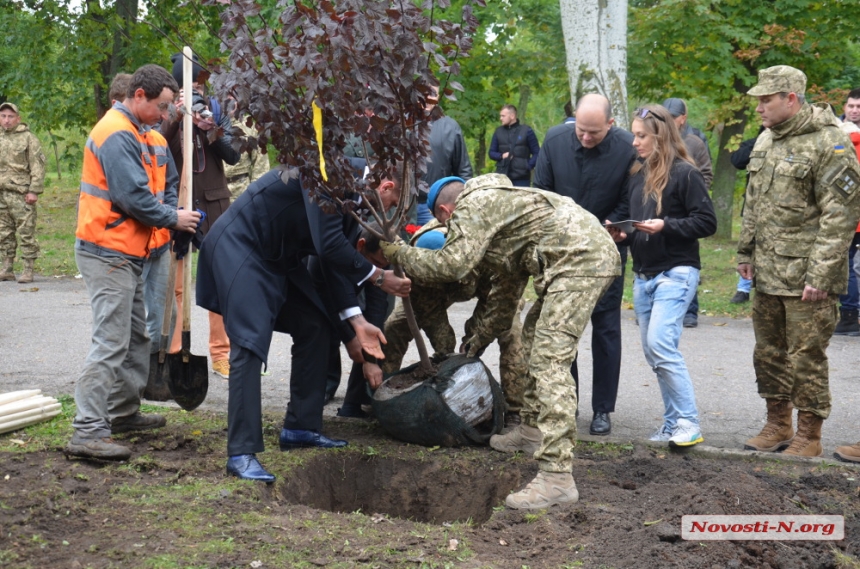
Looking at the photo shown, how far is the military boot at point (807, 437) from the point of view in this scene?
5.76 meters

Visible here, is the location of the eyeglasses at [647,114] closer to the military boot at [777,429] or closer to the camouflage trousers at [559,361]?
the camouflage trousers at [559,361]

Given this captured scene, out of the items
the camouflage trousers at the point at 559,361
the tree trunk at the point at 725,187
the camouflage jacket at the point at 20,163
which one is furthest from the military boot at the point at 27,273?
the tree trunk at the point at 725,187

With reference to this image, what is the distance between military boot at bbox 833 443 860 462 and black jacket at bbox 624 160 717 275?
145cm

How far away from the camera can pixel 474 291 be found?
6324 mm

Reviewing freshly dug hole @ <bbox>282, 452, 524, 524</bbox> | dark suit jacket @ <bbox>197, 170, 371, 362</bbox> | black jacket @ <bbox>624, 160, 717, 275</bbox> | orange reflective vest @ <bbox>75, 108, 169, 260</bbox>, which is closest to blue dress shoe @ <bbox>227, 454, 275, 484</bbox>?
freshly dug hole @ <bbox>282, 452, 524, 524</bbox>

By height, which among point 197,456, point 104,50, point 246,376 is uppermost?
point 104,50

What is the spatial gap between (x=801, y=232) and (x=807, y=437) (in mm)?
1293

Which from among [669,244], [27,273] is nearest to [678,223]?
[669,244]

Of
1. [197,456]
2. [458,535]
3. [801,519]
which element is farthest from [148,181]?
[801,519]

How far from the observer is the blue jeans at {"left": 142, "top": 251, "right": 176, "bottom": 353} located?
20.1 feet

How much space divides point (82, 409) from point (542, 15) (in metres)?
15.2

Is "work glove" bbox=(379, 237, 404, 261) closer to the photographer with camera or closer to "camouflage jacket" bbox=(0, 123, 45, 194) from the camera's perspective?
the photographer with camera

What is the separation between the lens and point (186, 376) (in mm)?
5949

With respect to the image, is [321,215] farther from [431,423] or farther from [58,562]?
[58,562]
